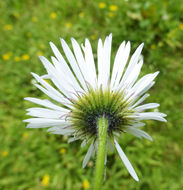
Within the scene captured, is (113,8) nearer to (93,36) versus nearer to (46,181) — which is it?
A: (93,36)

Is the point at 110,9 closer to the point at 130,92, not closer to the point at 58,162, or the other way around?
the point at 58,162

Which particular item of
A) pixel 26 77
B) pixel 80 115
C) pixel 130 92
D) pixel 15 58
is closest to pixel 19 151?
pixel 26 77

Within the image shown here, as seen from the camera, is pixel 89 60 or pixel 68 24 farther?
pixel 68 24

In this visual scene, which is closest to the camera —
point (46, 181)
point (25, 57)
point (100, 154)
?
point (100, 154)

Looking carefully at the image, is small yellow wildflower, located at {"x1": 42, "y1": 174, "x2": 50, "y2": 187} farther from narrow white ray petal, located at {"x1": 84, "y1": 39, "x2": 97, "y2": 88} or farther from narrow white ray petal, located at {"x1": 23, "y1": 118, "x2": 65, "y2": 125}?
narrow white ray petal, located at {"x1": 84, "y1": 39, "x2": 97, "y2": 88}

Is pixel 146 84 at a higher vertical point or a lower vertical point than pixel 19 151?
higher

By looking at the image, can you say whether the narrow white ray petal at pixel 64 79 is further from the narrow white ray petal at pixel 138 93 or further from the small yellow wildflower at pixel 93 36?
the small yellow wildflower at pixel 93 36

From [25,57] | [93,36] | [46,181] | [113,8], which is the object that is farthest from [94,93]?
[113,8]
